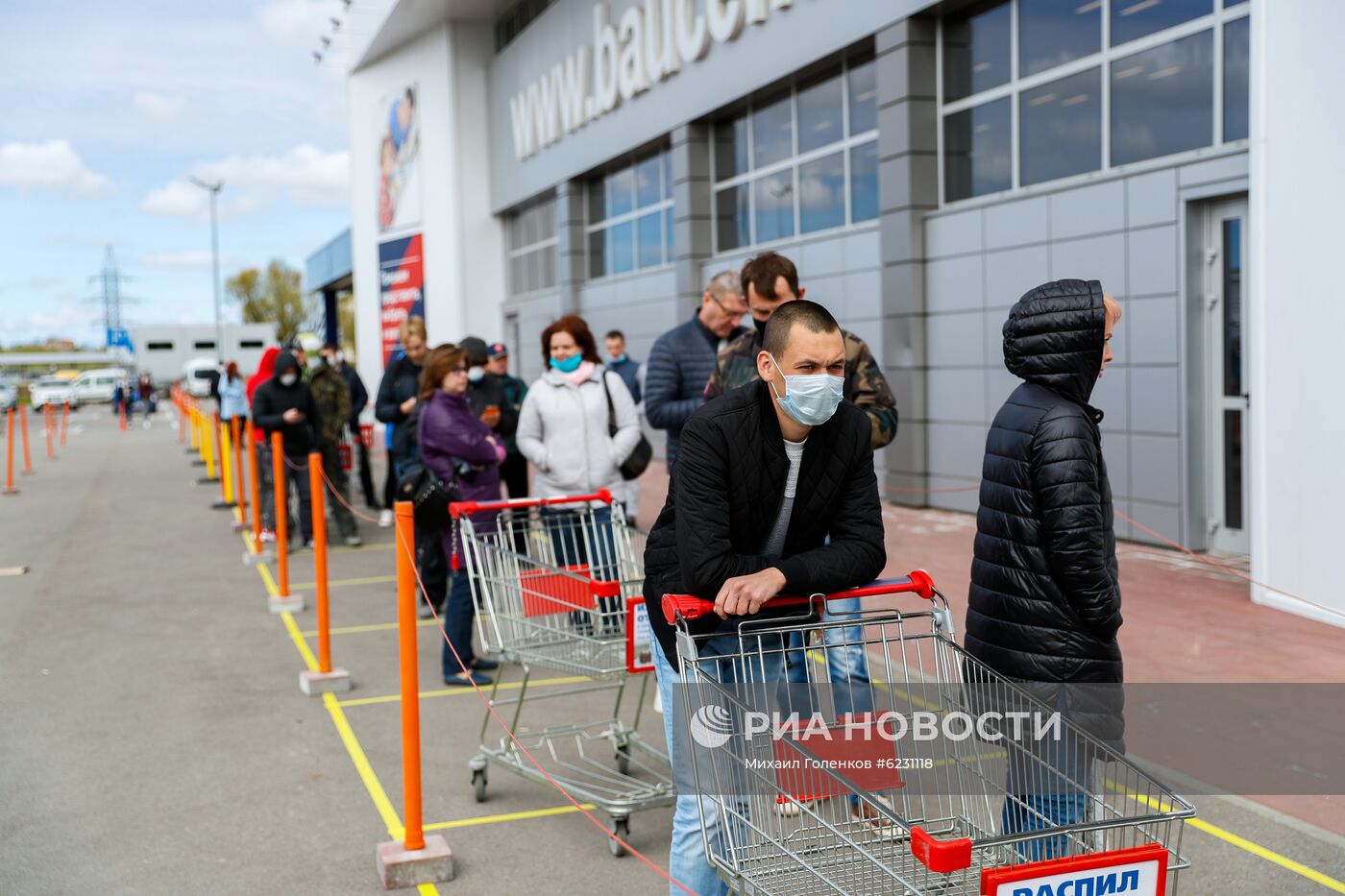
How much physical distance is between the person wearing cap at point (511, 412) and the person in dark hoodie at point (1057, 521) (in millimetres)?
6056

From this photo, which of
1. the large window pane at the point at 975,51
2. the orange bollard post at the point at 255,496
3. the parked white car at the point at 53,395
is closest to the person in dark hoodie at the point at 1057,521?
the orange bollard post at the point at 255,496

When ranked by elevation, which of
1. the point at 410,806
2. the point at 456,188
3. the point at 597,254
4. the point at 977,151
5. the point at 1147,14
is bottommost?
the point at 410,806

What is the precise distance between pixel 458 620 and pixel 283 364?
6.17 m

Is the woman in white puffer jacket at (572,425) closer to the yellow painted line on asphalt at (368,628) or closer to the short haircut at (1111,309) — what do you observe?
the yellow painted line on asphalt at (368,628)

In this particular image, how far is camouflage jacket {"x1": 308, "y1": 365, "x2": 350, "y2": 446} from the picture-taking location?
13.5 metres

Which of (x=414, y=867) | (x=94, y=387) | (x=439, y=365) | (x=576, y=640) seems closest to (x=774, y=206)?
(x=439, y=365)

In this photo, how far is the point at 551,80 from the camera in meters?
A: 25.8

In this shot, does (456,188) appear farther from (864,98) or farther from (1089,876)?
(1089,876)

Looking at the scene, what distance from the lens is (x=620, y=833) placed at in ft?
16.3

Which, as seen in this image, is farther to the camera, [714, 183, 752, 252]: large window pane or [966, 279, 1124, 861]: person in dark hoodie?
[714, 183, 752, 252]: large window pane

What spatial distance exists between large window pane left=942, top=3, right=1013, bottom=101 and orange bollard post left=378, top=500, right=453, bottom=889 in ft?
34.7

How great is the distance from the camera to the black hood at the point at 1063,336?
351 centimetres

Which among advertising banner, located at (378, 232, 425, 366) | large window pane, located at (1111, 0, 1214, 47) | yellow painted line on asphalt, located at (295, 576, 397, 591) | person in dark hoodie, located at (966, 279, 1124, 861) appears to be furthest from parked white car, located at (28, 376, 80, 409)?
person in dark hoodie, located at (966, 279, 1124, 861)

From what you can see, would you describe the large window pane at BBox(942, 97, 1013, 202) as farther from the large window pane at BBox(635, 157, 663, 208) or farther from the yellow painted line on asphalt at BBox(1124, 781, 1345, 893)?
the yellow painted line on asphalt at BBox(1124, 781, 1345, 893)
